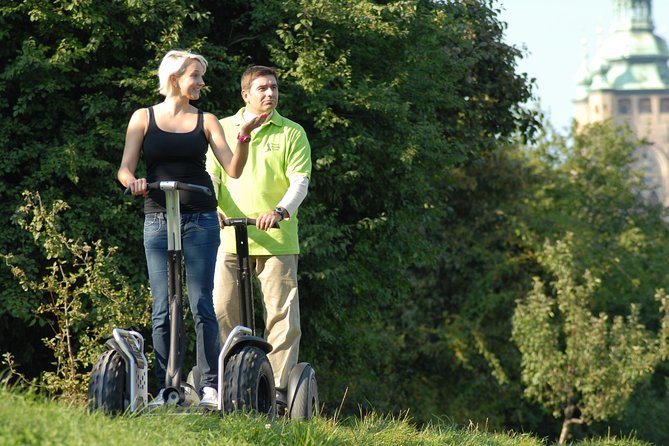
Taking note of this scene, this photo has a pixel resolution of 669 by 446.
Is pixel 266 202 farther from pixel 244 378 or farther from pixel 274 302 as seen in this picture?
pixel 244 378

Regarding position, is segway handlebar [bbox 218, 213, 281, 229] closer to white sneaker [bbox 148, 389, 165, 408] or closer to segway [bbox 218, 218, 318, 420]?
segway [bbox 218, 218, 318, 420]

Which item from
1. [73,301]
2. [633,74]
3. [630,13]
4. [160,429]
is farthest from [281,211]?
[630,13]

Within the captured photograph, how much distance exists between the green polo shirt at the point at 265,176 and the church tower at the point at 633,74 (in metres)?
185

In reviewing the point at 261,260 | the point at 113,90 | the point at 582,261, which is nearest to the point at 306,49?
the point at 113,90

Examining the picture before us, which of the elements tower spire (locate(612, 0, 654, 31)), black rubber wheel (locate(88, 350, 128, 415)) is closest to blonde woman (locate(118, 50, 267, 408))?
black rubber wheel (locate(88, 350, 128, 415))

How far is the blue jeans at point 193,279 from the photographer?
614cm

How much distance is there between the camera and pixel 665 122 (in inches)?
7603

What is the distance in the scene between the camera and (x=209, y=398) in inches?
244

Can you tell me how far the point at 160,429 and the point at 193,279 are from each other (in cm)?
119

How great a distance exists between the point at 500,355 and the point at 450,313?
164cm

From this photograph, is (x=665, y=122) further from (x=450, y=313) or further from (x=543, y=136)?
(x=450, y=313)

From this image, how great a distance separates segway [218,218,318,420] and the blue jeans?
0.13 m

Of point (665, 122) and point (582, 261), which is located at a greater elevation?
point (665, 122)

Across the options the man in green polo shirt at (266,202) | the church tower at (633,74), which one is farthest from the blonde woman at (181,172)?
the church tower at (633,74)
